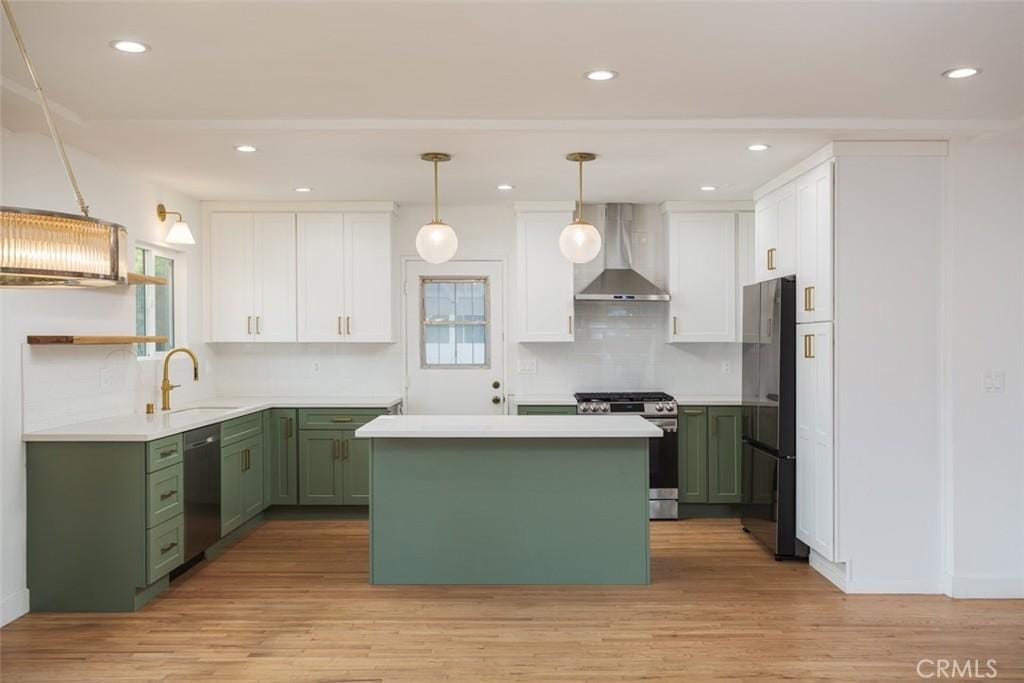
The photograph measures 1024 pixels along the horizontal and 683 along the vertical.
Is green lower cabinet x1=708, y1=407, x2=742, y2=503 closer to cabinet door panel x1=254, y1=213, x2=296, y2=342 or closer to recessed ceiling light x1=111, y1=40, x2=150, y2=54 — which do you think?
cabinet door panel x1=254, y1=213, x2=296, y2=342

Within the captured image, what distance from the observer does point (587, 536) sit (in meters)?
4.20

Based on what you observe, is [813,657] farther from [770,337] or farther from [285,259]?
[285,259]

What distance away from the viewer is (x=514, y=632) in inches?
140

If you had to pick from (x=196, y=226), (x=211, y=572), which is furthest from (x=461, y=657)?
(x=196, y=226)

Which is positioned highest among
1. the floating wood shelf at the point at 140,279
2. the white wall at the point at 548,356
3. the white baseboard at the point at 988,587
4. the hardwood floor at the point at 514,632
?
the floating wood shelf at the point at 140,279

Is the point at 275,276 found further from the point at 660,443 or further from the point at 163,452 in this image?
the point at 660,443

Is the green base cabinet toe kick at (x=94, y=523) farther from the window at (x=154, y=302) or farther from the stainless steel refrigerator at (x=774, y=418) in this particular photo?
the stainless steel refrigerator at (x=774, y=418)

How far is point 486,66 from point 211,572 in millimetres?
3309

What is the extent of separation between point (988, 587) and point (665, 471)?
A: 7.27 feet

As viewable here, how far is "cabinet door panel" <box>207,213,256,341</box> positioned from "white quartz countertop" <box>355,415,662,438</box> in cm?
219


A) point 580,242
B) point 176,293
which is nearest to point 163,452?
point 176,293

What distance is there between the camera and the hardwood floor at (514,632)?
3164 mm

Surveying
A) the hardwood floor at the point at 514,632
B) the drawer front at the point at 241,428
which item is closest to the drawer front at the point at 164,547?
the hardwood floor at the point at 514,632

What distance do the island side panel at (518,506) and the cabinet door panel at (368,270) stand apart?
1.97 metres
